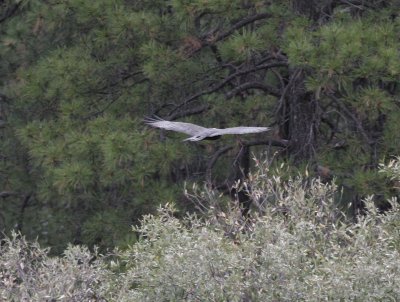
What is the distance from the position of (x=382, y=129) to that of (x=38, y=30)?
3076 mm

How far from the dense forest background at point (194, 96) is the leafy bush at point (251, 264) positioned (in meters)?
1.78

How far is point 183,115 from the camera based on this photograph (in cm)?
860

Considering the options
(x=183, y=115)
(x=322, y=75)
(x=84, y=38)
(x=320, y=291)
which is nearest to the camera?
(x=320, y=291)

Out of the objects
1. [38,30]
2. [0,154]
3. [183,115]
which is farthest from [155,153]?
[0,154]

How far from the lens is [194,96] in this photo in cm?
859

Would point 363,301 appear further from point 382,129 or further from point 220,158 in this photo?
point 220,158

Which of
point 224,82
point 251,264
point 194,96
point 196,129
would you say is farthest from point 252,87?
point 251,264

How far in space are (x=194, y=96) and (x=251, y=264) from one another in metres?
3.55

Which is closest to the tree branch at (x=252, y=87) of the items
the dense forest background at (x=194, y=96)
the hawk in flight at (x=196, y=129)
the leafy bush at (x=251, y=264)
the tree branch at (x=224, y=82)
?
the dense forest background at (x=194, y=96)

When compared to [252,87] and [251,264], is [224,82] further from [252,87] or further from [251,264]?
[251,264]

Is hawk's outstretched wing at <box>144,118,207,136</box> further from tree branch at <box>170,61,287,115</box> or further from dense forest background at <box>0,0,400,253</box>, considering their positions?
tree branch at <box>170,61,287,115</box>

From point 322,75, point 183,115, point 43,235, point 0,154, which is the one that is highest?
point 322,75

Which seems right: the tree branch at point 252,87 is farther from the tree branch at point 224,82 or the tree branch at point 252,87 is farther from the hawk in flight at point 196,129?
the hawk in flight at point 196,129

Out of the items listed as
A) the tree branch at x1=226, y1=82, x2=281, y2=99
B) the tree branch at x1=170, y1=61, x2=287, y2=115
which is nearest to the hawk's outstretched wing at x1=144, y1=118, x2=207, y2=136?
the tree branch at x1=170, y1=61, x2=287, y2=115
